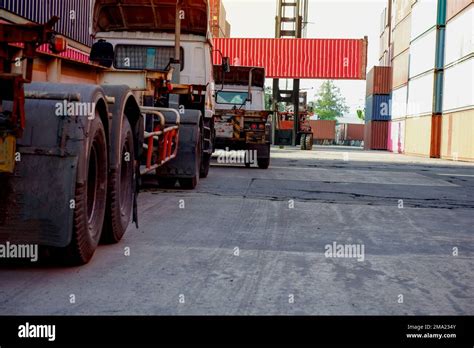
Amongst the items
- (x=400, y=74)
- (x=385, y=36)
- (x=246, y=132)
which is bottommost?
(x=246, y=132)

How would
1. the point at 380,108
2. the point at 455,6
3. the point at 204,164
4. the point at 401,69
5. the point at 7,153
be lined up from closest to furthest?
the point at 7,153 → the point at 204,164 → the point at 455,6 → the point at 401,69 → the point at 380,108

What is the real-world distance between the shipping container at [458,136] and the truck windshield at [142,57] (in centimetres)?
2156

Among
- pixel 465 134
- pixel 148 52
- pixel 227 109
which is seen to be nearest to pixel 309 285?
pixel 148 52

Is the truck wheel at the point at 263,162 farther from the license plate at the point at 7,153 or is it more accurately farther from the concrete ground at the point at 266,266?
the license plate at the point at 7,153

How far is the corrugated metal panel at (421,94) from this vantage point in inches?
1519

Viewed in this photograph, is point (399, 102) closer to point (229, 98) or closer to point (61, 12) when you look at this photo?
point (61, 12)

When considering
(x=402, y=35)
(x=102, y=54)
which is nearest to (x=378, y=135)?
(x=402, y=35)

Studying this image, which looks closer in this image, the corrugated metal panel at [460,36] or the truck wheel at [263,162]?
the truck wheel at [263,162]

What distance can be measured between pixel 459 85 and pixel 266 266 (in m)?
29.9

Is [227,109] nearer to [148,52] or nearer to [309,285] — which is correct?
[148,52]

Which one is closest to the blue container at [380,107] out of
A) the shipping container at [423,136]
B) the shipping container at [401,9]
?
the shipping container at [401,9]

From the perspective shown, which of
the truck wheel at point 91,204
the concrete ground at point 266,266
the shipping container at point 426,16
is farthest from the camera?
the shipping container at point 426,16

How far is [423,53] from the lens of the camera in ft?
135
